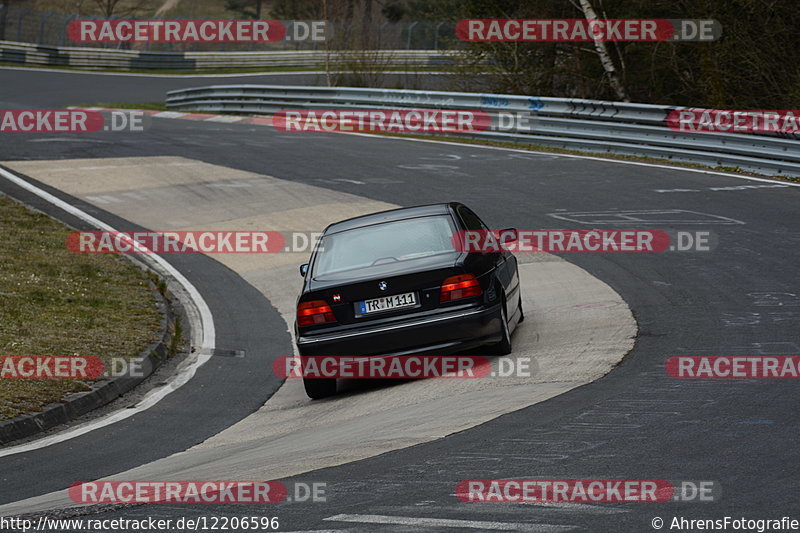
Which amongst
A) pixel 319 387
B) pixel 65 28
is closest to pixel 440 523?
pixel 319 387

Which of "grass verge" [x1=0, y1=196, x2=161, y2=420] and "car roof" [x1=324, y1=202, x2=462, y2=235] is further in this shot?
"car roof" [x1=324, y1=202, x2=462, y2=235]

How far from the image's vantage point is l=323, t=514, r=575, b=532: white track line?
5098mm

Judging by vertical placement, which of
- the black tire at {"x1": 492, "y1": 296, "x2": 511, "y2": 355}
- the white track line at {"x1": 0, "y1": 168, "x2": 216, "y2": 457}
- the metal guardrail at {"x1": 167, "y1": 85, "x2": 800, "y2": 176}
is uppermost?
the metal guardrail at {"x1": 167, "y1": 85, "x2": 800, "y2": 176}

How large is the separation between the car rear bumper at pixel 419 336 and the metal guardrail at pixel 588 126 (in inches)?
469

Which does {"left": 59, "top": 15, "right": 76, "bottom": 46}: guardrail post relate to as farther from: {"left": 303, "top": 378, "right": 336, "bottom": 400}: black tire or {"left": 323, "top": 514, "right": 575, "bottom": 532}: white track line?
{"left": 323, "top": 514, "right": 575, "bottom": 532}: white track line

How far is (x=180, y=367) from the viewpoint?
11305mm

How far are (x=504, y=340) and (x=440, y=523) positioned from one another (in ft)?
14.0

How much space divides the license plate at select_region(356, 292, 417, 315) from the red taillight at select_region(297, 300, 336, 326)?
0.33 meters

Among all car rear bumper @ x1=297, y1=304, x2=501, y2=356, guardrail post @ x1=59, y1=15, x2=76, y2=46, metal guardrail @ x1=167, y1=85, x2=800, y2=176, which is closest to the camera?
car rear bumper @ x1=297, y1=304, x2=501, y2=356

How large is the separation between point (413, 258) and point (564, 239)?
6.13 meters

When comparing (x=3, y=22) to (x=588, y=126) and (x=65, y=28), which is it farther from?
(x=588, y=126)

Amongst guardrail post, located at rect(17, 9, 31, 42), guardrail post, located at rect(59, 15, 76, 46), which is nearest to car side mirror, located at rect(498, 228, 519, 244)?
guardrail post, located at rect(59, 15, 76, 46)

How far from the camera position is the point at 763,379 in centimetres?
794

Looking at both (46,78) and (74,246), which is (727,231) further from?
(46,78)
